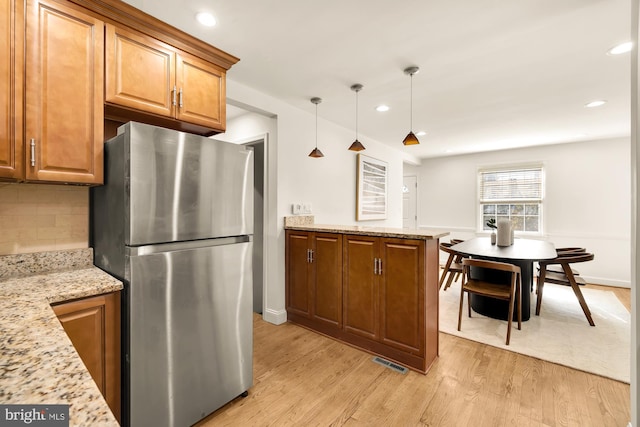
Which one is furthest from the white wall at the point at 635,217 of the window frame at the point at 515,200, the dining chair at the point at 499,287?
the window frame at the point at 515,200

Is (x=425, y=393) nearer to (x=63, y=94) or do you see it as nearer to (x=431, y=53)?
(x=431, y=53)

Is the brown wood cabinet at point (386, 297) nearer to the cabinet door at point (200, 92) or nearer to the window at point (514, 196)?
the cabinet door at point (200, 92)

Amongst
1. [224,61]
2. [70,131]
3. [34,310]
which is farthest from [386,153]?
[34,310]

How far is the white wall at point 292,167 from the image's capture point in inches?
126

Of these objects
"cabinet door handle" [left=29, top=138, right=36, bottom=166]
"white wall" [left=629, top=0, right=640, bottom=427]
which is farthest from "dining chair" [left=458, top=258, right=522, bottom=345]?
"cabinet door handle" [left=29, top=138, right=36, bottom=166]

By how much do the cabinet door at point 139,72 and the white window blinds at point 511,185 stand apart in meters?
6.18

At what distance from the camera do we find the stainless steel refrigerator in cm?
148

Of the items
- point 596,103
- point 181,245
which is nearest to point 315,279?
point 181,245

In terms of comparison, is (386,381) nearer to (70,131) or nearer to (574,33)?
(70,131)

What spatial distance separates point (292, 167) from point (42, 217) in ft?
7.24

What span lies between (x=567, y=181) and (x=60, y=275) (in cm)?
708

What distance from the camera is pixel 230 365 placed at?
6.22ft

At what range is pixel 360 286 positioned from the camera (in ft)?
8.78

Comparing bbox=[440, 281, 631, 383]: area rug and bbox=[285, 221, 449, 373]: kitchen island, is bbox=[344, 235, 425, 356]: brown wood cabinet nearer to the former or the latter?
bbox=[285, 221, 449, 373]: kitchen island
